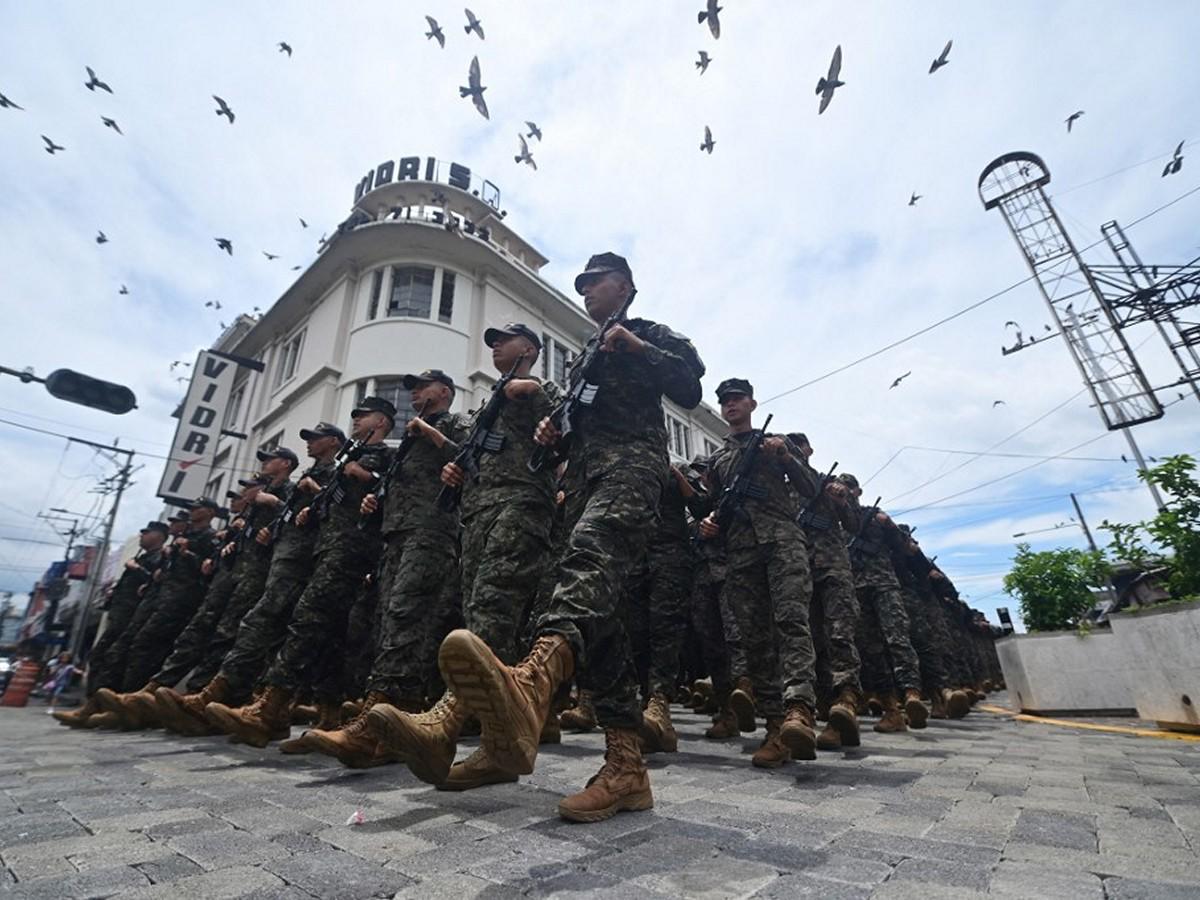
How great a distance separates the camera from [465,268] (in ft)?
49.9

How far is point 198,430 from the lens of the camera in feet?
46.1

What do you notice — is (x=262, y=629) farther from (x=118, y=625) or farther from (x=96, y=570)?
(x=96, y=570)

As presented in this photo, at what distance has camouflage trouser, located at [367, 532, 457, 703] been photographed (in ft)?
9.91

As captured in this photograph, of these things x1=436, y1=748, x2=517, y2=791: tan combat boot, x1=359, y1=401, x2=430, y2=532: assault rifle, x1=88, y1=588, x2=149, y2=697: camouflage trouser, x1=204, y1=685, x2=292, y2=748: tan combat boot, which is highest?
x1=359, y1=401, x2=430, y2=532: assault rifle

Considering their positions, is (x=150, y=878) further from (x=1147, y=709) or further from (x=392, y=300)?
(x=392, y=300)

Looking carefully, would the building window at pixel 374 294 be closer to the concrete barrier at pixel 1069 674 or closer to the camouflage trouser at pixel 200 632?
the camouflage trouser at pixel 200 632

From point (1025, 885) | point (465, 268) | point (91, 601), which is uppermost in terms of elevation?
point (465, 268)

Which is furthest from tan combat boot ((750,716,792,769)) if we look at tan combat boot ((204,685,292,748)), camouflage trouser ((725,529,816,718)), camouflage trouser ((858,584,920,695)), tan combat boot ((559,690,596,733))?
tan combat boot ((204,685,292,748))

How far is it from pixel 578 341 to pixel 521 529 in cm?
1615

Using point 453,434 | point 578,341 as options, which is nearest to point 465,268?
point 578,341

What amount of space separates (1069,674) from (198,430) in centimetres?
1769

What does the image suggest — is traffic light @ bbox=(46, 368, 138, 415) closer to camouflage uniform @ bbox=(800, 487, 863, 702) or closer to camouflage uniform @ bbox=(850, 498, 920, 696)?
camouflage uniform @ bbox=(800, 487, 863, 702)

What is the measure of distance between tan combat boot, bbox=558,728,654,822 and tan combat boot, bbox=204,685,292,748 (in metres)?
2.51

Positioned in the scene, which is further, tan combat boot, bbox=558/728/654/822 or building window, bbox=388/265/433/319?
building window, bbox=388/265/433/319
